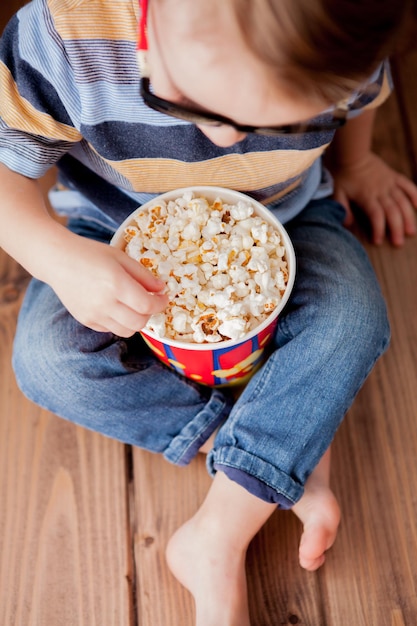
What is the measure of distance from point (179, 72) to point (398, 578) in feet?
2.23

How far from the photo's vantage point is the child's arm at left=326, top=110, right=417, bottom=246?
1.01 metres

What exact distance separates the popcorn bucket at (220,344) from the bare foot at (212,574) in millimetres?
204

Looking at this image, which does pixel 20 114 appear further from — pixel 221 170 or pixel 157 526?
pixel 157 526

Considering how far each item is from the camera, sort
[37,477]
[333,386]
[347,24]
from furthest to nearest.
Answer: [37,477]
[333,386]
[347,24]

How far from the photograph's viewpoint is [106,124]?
27.2 inches

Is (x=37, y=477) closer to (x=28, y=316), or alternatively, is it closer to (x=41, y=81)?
(x=28, y=316)

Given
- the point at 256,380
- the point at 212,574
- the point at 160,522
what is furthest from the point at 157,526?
the point at 256,380

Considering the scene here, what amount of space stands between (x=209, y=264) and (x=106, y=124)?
0.19 meters

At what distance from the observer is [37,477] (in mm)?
884

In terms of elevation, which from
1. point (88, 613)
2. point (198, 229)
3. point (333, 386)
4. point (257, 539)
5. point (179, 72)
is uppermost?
point (179, 72)

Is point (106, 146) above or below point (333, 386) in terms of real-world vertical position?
above

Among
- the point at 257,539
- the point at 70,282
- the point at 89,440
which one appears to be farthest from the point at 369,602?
the point at 70,282

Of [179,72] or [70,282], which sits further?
[70,282]

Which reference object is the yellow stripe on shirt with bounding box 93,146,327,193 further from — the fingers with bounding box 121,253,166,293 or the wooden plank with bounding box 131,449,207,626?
the wooden plank with bounding box 131,449,207,626
